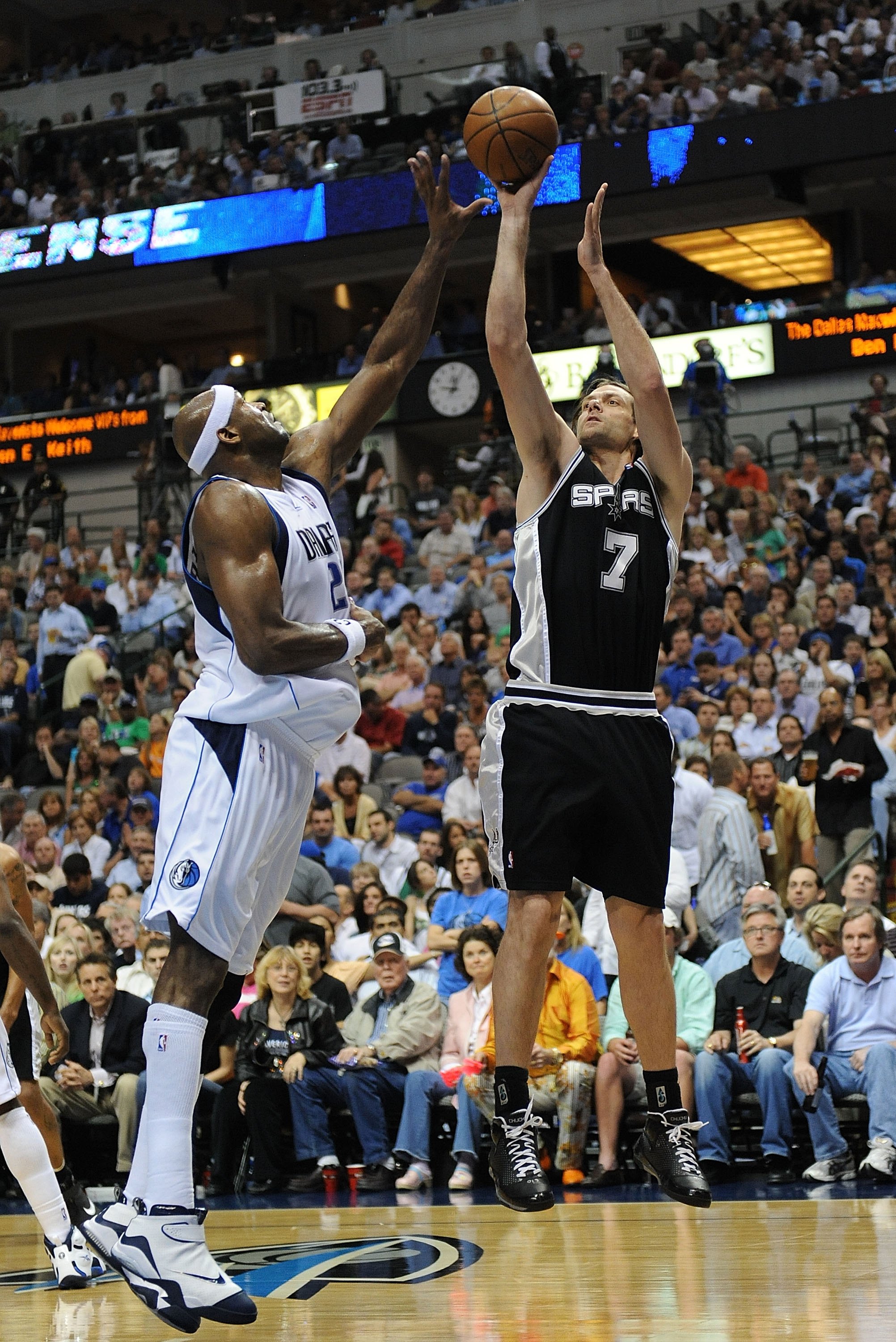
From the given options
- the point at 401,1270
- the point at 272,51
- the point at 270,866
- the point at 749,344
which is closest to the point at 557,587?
the point at 270,866

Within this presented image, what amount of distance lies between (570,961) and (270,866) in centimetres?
515

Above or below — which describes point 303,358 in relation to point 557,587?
above

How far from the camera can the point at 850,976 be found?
8609 mm

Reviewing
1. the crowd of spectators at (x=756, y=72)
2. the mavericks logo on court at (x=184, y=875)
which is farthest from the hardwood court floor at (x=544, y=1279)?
the crowd of spectators at (x=756, y=72)

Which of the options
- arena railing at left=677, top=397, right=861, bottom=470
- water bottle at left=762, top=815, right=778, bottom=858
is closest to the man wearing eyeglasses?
water bottle at left=762, top=815, right=778, bottom=858

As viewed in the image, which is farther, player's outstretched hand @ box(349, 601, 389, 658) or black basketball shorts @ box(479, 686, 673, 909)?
black basketball shorts @ box(479, 686, 673, 909)

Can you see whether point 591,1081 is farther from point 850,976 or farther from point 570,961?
point 850,976

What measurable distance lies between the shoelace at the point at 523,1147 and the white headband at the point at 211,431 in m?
2.12

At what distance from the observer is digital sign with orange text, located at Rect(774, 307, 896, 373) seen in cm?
2111

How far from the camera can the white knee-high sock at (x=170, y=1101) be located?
429 cm

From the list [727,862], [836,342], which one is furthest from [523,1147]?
[836,342]

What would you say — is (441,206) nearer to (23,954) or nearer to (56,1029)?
(23,954)

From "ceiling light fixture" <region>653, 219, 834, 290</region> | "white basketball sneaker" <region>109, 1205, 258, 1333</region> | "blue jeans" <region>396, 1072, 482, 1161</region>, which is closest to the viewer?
"white basketball sneaker" <region>109, 1205, 258, 1333</region>

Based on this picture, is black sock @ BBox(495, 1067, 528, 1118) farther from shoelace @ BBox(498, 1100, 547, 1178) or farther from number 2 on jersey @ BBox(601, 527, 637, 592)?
number 2 on jersey @ BBox(601, 527, 637, 592)
